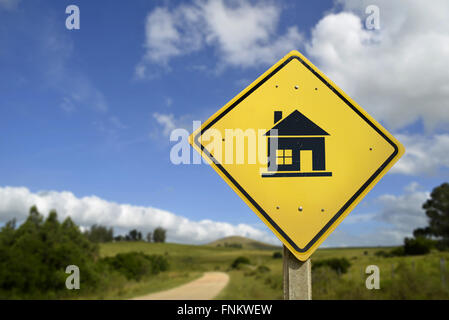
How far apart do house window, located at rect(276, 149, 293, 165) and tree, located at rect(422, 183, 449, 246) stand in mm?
56618

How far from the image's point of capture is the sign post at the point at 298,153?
2162 mm

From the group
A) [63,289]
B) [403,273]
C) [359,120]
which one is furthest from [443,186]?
[359,120]

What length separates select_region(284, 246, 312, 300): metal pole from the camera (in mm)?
2062

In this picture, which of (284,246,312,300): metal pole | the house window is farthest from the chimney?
(284,246,312,300): metal pole

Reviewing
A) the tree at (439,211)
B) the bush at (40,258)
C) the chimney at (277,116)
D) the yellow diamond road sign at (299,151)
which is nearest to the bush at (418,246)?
the tree at (439,211)

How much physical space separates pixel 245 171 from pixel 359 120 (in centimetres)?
89

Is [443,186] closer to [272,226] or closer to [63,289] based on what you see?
[63,289]

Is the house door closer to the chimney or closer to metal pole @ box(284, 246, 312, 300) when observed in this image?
the chimney

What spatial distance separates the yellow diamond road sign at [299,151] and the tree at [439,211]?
185ft

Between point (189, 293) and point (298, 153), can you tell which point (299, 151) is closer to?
point (298, 153)

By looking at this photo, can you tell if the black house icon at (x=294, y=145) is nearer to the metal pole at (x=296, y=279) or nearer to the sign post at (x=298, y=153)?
the sign post at (x=298, y=153)

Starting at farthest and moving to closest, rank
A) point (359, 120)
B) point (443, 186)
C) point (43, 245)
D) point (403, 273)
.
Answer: point (443, 186) < point (43, 245) < point (403, 273) < point (359, 120)
